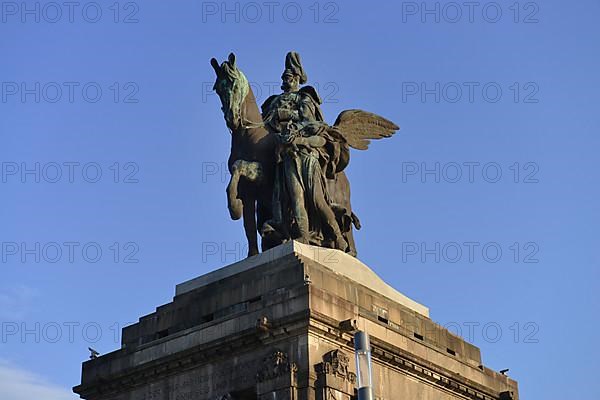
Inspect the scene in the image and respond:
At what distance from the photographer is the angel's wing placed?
118 feet

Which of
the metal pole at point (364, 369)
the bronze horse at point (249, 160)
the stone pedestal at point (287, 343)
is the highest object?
the bronze horse at point (249, 160)

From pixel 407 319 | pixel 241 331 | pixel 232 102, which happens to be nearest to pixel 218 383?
pixel 241 331

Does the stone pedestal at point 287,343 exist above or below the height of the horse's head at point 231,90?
below

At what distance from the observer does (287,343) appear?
94.1 feet

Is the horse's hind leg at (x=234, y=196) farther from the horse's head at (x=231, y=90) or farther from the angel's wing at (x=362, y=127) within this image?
the angel's wing at (x=362, y=127)

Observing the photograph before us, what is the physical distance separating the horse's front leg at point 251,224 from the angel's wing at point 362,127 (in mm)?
3911

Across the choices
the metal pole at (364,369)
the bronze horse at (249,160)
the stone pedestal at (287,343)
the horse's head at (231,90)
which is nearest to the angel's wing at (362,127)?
the bronze horse at (249,160)

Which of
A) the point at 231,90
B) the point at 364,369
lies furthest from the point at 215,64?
the point at 364,369

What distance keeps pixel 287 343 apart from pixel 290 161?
22.8 feet

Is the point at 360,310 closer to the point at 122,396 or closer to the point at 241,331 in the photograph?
the point at 241,331

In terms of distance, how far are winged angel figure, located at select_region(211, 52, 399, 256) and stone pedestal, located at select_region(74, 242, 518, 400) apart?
5.74 ft

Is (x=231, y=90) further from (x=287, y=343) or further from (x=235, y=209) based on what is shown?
(x=287, y=343)

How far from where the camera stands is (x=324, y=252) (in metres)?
32.0

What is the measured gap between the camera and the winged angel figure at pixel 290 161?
3328cm
